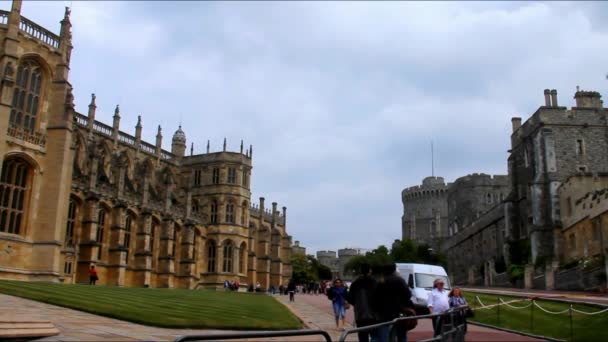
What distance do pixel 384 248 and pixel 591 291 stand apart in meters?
59.9

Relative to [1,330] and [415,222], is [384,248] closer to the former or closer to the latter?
[415,222]

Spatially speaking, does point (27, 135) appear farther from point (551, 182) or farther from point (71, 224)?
point (551, 182)

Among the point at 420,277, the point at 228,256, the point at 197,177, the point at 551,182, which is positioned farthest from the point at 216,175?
the point at 420,277

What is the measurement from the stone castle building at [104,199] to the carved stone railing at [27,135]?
0.07 m

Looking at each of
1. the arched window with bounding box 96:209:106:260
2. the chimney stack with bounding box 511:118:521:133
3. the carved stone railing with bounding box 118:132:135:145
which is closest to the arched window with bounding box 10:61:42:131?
the arched window with bounding box 96:209:106:260

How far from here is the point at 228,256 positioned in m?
59.6

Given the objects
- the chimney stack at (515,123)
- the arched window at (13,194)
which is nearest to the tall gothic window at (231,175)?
the chimney stack at (515,123)

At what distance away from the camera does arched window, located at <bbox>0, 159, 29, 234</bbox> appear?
3200cm

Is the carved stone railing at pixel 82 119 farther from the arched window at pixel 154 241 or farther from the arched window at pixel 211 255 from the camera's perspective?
the arched window at pixel 211 255

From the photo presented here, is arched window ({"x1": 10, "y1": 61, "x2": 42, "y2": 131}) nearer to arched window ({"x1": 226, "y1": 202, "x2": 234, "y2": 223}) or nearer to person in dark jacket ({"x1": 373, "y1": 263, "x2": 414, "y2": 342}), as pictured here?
arched window ({"x1": 226, "y1": 202, "x2": 234, "y2": 223})

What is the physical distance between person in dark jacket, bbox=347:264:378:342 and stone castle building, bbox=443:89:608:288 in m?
30.1

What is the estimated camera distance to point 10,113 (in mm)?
32188

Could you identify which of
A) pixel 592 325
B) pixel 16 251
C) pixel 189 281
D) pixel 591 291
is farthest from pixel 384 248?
pixel 592 325

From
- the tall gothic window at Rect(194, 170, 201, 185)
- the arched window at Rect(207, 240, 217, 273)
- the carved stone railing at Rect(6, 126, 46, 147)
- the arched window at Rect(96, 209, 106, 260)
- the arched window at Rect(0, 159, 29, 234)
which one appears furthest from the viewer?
the tall gothic window at Rect(194, 170, 201, 185)
